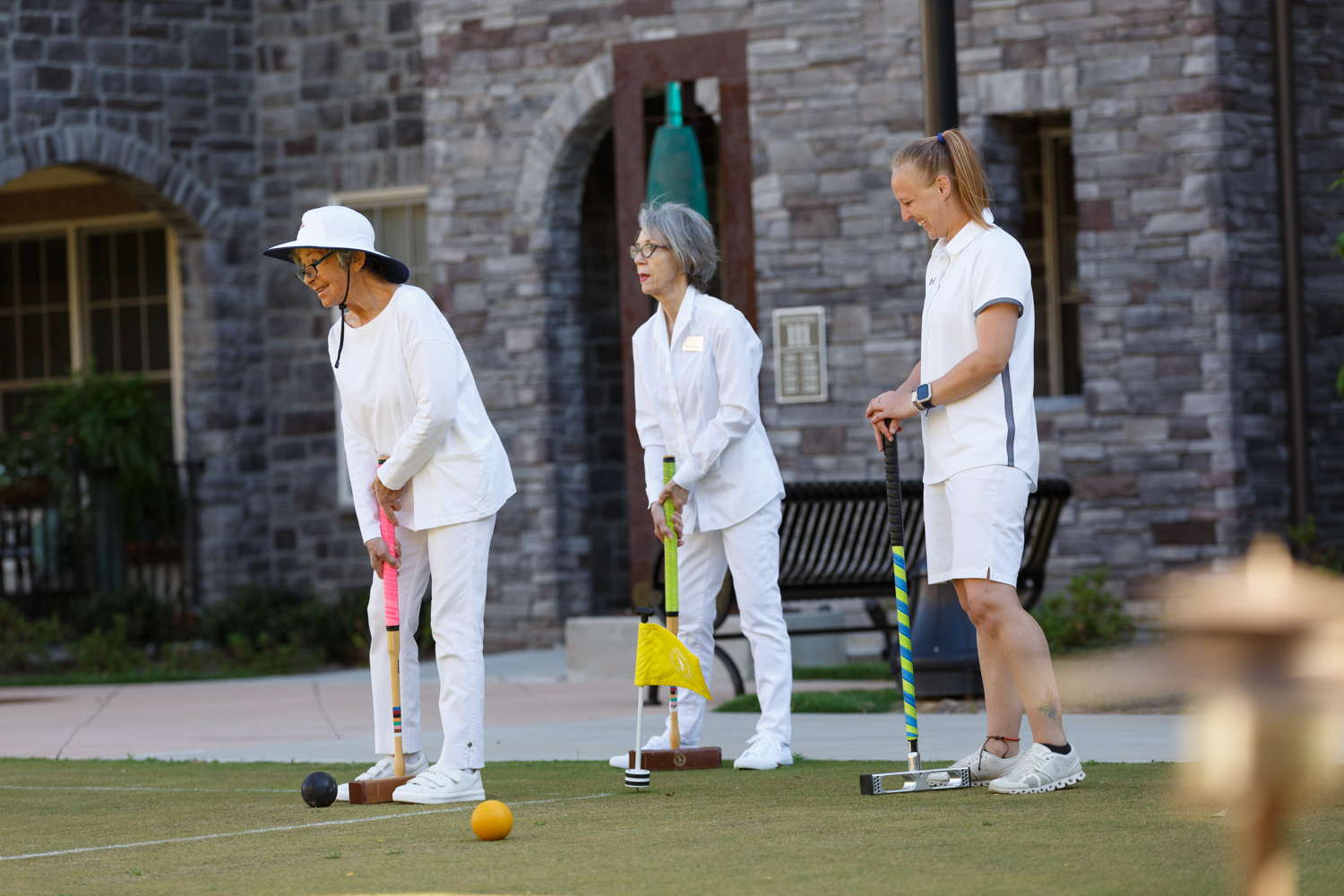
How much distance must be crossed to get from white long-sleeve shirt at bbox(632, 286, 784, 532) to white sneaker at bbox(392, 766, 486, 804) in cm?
145

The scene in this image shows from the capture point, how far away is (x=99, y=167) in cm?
1465

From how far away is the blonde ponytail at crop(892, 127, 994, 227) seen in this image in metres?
5.45

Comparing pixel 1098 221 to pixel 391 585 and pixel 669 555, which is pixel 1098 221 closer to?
pixel 669 555

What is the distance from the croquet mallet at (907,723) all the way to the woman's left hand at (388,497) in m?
1.50

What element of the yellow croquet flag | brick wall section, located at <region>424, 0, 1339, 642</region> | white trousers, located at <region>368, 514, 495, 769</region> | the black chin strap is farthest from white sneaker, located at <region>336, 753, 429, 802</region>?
brick wall section, located at <region>424, 0, 1339, 642</region>

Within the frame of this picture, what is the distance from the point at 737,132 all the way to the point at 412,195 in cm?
396

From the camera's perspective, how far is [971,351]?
5.34 m

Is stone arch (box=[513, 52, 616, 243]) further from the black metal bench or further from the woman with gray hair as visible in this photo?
the woman with gray hair

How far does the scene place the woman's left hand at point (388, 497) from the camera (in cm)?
554

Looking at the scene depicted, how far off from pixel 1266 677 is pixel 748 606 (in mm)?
5021

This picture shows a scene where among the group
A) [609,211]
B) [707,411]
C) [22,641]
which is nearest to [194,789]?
[707,411]

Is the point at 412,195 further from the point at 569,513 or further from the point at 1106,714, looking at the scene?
the point at 1106,714

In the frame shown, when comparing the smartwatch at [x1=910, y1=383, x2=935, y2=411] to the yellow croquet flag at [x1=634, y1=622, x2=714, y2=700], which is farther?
the yellow croquet flag at [x1=634, y1=622, x2=714, y2=700]

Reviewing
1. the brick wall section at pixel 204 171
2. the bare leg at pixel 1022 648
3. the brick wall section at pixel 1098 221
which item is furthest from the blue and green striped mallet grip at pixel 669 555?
the brick wall section at pixel 204 171
